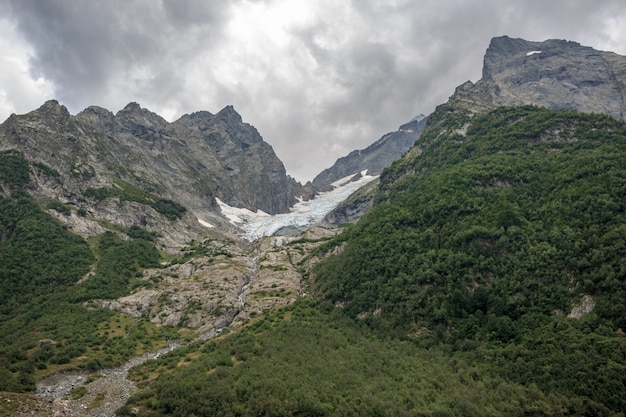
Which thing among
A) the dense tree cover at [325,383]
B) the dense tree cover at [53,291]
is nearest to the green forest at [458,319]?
the dense tree cover at [325,383]

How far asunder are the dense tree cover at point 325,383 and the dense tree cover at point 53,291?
14443 mm

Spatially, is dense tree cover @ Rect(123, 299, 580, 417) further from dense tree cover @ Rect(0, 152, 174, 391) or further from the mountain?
dense tree cover @ Rect(0, 152, 174, 391)

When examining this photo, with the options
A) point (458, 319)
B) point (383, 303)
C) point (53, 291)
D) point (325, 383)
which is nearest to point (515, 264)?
point (458, 319)

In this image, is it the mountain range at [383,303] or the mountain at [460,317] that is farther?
the mountain range at [383,303]

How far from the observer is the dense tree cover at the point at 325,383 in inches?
1687

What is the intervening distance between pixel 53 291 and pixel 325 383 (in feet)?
281

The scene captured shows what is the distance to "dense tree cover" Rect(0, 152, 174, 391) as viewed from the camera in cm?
6397

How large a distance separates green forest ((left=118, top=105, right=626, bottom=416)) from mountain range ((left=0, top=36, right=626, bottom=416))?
1.00 ft

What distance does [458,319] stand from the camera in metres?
65.1

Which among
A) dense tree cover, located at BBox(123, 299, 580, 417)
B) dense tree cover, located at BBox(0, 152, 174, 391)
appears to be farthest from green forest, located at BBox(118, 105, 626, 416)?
dense tree cover, located at BBox(0, 152, 174, 391)

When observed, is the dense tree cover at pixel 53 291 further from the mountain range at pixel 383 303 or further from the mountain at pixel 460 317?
the mountain at pixel 460 317

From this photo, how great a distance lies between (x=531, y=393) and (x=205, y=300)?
80708 millimetres

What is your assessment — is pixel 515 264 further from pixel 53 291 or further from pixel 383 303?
pixel 53 291

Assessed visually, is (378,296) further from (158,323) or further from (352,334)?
(158,323)
